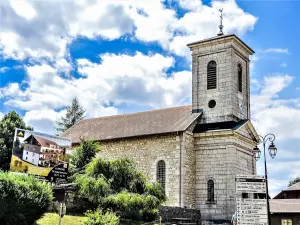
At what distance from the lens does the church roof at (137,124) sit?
30.8 m

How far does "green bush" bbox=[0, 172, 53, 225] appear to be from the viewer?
54.2ft

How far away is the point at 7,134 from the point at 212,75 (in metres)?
18.6

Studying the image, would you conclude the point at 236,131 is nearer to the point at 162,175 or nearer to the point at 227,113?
the point at 227,113

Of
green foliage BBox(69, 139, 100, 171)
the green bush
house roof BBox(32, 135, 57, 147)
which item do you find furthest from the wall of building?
the green bush

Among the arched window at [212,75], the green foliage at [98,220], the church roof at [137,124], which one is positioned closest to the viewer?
the green foliage at [98,220]

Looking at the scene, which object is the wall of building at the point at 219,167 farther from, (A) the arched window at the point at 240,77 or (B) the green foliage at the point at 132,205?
(B) the green foliage at the point at 132,205

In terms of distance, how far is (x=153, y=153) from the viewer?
100 ft

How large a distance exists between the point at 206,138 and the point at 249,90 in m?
6.38

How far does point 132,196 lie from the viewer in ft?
71.9

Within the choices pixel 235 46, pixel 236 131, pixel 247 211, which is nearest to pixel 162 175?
pixel 236 131

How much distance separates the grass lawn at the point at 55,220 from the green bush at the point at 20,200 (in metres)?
1.07

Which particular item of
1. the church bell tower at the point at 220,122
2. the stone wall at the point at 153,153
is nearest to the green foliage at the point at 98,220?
the stone wall at the point at 153,153

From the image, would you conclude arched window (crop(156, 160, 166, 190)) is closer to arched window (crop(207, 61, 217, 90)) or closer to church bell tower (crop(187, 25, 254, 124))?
church bell tower (crop(187, 25, 254, 124))

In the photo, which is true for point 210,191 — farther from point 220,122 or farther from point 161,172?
point 220,122
